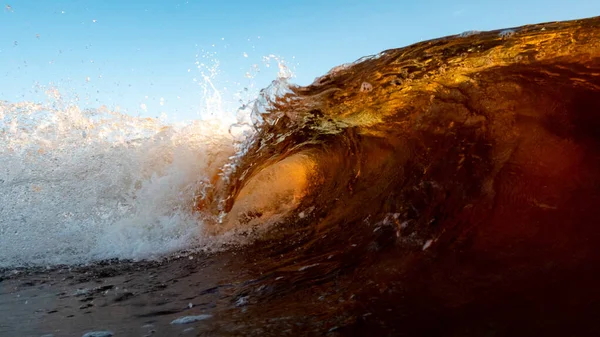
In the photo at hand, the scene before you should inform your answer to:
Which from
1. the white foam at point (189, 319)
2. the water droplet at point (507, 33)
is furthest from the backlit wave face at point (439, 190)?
the white foam at point (189, 319)

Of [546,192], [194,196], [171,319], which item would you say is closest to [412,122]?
[546,192]

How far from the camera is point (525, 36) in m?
3.76

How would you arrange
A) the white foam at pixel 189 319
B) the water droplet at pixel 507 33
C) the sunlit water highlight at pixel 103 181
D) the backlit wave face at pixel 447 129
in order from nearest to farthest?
1. the white foam at pixel 189 319
2. the backlit wave face at pixel 447 129
3. the water droplet at pixel 507 33
4. the sunlit water highlight at pixel 103 181

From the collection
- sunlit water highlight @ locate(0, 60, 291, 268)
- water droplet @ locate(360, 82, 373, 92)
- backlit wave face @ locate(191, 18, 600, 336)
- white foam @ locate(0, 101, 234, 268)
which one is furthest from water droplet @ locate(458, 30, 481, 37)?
white foam @ locate(0, 101, 234, 268)

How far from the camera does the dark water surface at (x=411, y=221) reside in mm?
1873

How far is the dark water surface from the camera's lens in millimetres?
1873

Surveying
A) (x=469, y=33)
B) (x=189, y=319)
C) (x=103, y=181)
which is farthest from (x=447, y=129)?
(x=103, y=181)

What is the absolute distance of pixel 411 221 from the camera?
128 inches

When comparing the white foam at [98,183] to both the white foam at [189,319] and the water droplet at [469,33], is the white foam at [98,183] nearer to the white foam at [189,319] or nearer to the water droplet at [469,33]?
the white foam at [189,319]

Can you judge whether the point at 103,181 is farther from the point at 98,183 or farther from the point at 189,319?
the point at 189,319

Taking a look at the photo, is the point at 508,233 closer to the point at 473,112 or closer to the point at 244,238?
the point at 473,112

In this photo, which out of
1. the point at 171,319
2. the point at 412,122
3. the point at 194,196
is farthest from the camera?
the point at 194,196

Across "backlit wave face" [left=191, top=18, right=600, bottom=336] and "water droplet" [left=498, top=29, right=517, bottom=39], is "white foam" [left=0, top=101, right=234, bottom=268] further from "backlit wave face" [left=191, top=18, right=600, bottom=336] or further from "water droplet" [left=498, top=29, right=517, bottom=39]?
"water droplet" [left=498, top=29, right=517, bottom=39]

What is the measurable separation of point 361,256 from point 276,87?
2.61m
